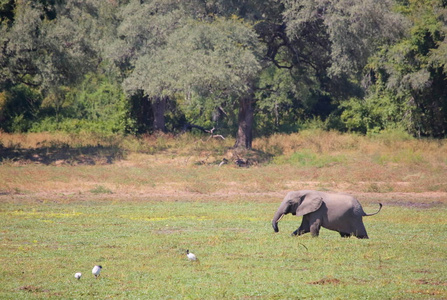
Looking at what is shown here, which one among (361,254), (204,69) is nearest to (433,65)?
(204,69)

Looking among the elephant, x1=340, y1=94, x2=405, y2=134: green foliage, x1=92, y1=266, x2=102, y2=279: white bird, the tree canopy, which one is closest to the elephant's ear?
the elephant

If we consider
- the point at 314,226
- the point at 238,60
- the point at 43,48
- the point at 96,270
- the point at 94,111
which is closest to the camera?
the point at 96,270

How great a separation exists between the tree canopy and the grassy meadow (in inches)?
151

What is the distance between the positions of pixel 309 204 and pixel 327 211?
1.58 ft

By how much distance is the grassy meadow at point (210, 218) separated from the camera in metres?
11.3

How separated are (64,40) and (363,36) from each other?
55.1 feet

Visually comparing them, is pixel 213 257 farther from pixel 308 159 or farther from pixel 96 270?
pixel 308 159

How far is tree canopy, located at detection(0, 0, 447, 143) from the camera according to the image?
3644 centimetres

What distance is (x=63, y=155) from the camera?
1519 inches

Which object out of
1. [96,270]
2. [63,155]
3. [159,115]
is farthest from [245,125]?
[96,270]

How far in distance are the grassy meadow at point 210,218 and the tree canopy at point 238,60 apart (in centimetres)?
384

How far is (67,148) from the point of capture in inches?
1587

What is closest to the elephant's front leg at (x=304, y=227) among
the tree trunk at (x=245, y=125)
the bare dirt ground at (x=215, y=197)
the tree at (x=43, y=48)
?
the bare dirt ground at (x=215, y=197)

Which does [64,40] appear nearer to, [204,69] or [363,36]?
[204,69]
